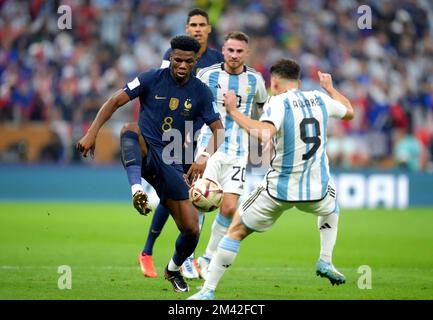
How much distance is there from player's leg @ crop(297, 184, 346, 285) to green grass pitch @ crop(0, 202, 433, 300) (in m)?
0.17

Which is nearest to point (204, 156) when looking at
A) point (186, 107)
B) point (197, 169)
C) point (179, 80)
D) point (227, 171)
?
point (197, 169)

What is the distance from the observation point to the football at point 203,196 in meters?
8.60

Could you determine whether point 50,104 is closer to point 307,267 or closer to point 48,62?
point 48,62

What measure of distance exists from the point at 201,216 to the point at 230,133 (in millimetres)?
1030

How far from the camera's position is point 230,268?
1073 centimetres

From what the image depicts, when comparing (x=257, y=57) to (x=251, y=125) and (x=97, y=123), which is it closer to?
(x=97, y=123)

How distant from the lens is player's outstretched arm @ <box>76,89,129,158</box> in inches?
332

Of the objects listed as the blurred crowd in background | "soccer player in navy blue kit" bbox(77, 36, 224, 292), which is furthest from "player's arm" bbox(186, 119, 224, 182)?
the blurred crowd in background

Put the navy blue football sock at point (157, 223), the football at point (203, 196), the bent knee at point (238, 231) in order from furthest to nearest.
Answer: the navy blue football sock at point (157, 223)
the football at point (203, 196)
the bent knee at point (238, 231)

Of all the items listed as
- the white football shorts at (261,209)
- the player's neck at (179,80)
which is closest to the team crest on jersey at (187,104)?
the player's neck at (179,80)

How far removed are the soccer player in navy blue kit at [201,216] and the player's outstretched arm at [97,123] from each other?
88 cm

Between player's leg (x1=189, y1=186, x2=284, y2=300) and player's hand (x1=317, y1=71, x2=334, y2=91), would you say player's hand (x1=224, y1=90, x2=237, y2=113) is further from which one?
player's hand (x1=317, y1=71, x2=334, y2=91)

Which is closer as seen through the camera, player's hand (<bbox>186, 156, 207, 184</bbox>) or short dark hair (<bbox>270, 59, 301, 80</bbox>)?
short dark hair (<bbox>270, 59, 301, 80</bbox>)

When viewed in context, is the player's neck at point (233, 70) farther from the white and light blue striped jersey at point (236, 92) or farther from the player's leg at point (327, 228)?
the player's leg at point (327, 228)
